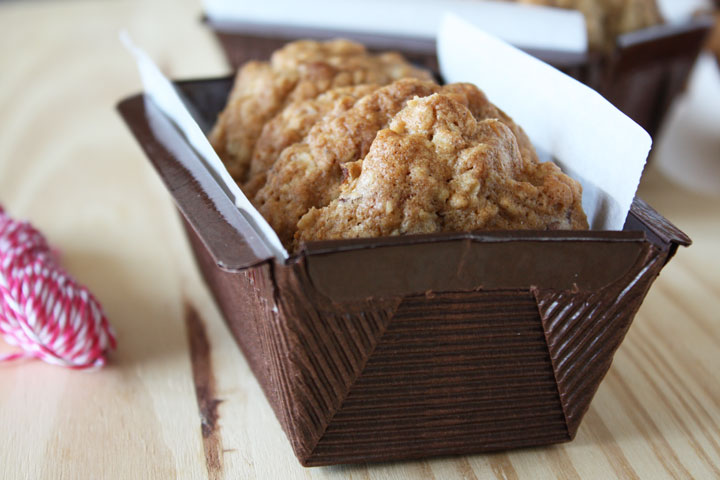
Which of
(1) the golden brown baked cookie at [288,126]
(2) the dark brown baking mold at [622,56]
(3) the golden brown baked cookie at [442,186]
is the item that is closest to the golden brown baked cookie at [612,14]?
(2) the dark brown baking mold at [622,56]

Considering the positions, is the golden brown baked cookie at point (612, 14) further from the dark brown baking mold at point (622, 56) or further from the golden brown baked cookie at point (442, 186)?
the golden brown baked cookie at point (442, 186)

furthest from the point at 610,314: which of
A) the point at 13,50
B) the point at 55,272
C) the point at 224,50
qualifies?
the point at 13,50

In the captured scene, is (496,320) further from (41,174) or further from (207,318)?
(41,174)

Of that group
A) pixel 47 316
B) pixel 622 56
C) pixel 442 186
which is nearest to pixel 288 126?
pixel 442 186

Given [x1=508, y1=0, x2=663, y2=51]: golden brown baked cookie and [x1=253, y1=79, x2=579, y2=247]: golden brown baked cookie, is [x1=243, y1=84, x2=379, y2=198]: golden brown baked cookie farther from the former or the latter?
[x1=508, y1=0, x2=663, y2=51]: golden brown baked cookie

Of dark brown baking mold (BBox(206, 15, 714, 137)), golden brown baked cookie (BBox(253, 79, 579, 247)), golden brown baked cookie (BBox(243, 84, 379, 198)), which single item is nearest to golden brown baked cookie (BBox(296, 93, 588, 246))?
golden brown baked cookie (BBox(253, 79, 579, 247))

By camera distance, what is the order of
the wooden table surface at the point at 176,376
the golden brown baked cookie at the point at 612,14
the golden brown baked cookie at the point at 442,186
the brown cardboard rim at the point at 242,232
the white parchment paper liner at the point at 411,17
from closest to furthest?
the brown cardboard rim at the point at 242,232 → the golden brown baked cookie at the point at 442,186 → the wooden table surface at the point at 176,376 → the white parchment paper liner at the point at 411,17 → the golden brown baked cookie at the point at 612,14
